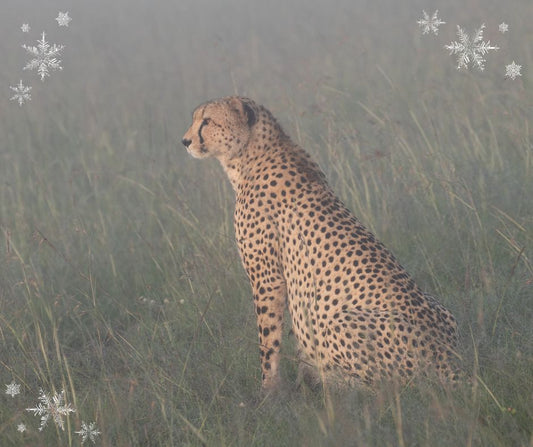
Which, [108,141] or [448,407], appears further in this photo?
[108,141]

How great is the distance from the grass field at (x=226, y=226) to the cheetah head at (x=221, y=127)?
30.3 inches

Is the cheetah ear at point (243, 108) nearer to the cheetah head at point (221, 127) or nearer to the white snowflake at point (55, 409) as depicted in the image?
the cheetah head at point (221, 127)

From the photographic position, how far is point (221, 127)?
10.6 ft

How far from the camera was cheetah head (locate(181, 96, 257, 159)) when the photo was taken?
323 cm

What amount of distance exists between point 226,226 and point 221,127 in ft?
3.79

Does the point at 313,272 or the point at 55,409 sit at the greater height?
the point at 313,272

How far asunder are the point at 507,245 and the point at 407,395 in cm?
145

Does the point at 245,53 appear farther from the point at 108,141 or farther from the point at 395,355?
the point at 395,355

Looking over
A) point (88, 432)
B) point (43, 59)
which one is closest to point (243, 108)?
point (43, 59)

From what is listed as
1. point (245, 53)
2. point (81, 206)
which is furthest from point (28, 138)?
point (245, 53)

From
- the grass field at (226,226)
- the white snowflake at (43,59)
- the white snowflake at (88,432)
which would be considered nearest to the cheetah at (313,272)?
the grass field at (226,226)

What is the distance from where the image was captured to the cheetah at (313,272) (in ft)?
8.38

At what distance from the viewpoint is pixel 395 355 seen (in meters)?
2.53

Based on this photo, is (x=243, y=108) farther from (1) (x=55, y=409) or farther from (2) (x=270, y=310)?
(1) (x=55, y=409)
